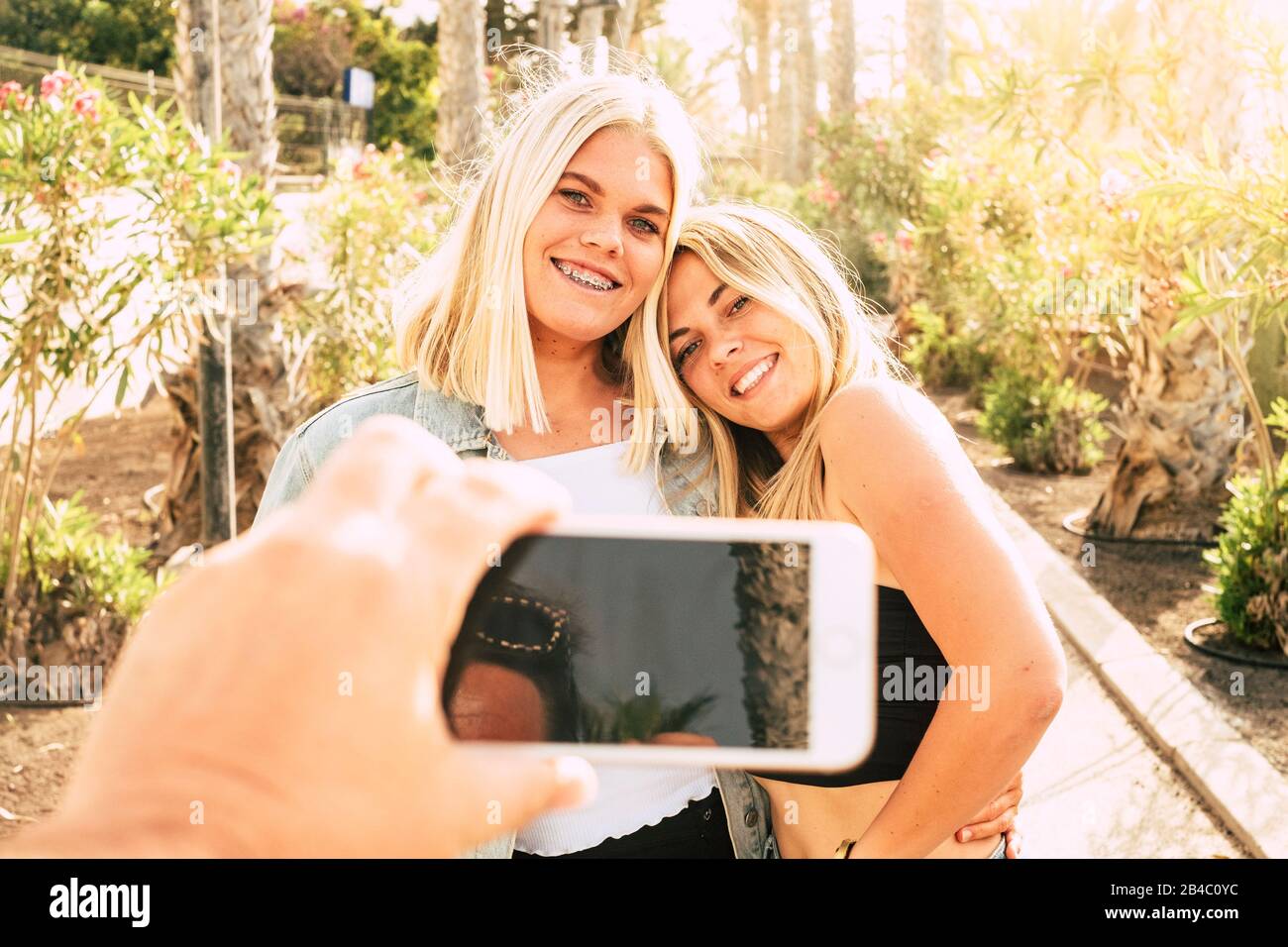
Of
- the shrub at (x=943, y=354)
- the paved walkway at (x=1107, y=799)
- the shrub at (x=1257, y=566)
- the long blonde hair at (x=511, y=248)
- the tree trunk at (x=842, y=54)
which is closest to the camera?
the long blonde hair at (x=511, y=248)

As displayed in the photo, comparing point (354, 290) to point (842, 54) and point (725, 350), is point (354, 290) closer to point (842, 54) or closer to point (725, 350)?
point (725, 350)

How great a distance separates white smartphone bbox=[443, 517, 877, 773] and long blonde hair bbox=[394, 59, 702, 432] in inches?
51.9

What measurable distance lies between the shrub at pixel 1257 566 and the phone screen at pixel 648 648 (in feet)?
15.9

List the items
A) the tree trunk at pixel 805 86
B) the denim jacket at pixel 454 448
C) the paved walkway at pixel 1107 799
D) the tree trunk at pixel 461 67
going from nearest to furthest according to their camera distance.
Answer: the denim jacket at pixel 454 448
the paved walkway at pixel 1107 799
the tree trunk at pixel 461 67
the tree trunk at pixel 805 86

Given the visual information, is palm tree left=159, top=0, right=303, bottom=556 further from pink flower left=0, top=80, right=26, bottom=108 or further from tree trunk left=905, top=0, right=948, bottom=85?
tree trunk left=905, top=0, right=948, bottom=85

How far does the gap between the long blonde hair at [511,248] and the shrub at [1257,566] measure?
3.91 meters

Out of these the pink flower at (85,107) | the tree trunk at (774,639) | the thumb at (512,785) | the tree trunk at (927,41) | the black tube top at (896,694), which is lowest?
the black tube top at (896,694)

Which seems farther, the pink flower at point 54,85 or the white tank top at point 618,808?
the pink flower at point 54,85

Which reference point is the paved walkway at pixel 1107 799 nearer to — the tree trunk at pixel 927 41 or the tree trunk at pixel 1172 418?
the tree trunk at pixel 1172 418

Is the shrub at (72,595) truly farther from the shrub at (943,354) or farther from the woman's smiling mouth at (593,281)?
the shrub at (943,354)

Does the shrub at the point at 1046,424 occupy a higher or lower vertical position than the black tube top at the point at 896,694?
lower

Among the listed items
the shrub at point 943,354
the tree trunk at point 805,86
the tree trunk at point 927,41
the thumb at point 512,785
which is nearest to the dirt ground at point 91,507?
the thumb at point 512,785

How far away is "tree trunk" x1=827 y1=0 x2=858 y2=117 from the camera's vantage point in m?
17.1

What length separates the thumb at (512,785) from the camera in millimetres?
452
